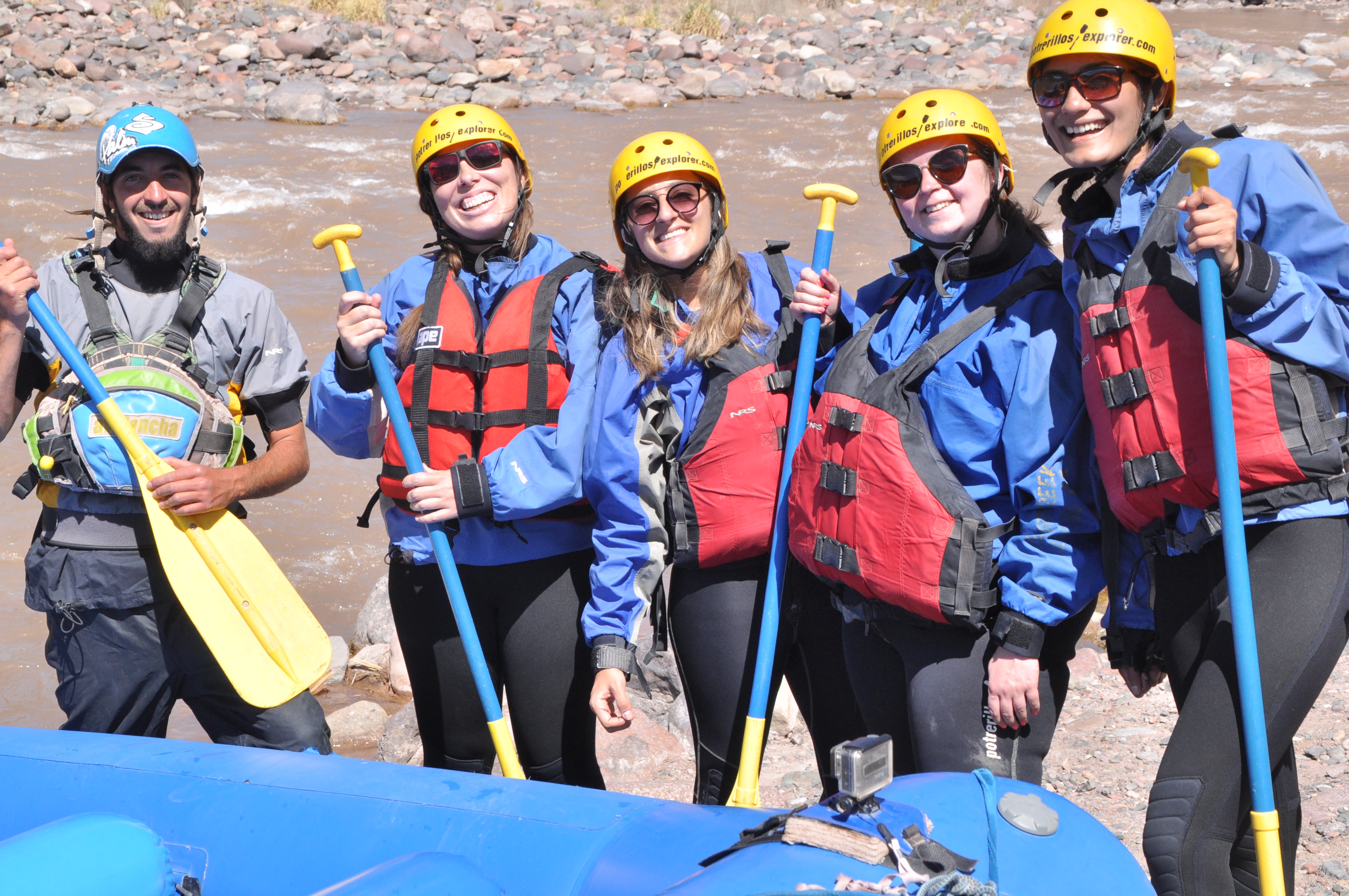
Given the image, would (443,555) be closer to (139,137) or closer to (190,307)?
(190,307)

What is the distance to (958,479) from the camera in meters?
2.25

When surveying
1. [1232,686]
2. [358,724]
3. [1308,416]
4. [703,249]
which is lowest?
[358,724]

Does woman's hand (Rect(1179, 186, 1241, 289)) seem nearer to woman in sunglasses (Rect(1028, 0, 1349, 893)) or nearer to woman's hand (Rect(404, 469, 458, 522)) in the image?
woman in sunglasses (Rect(1028, 0, 1349, 893))

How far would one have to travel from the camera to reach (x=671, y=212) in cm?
262

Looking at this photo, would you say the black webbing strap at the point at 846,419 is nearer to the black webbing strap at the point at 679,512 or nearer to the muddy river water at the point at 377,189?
the black webbing strap at the point at 679,512

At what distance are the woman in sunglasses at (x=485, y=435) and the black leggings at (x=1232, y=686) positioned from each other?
1219 mm

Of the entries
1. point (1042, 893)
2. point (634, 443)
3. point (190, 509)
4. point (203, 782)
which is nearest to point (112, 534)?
point (190, 509)

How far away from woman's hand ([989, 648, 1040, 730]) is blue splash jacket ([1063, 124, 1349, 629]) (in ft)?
1.17

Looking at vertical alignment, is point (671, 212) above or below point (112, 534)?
above

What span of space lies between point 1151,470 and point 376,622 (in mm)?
3868

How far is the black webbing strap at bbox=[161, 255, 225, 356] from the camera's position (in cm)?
277

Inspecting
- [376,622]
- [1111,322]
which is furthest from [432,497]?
[376,622]

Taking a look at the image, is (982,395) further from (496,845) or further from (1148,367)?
(496,845)

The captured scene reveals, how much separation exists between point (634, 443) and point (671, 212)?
0.51 m
